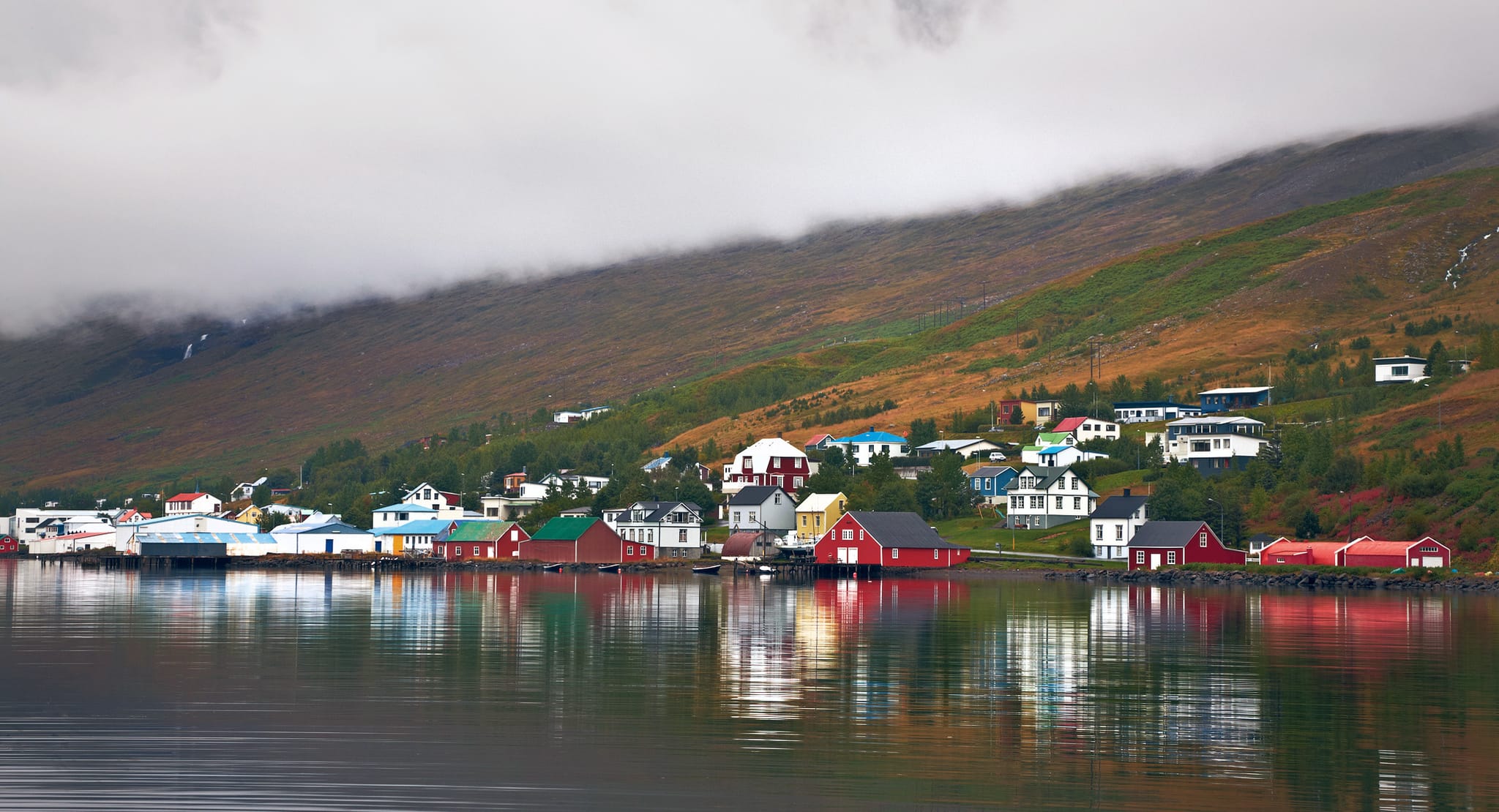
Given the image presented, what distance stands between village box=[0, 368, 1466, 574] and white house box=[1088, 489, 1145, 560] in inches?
4.2

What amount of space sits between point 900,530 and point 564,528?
2842 cm

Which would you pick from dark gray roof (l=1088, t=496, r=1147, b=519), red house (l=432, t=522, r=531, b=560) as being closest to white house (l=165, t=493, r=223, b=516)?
red house (l=432, t=522, r=531, b=560)

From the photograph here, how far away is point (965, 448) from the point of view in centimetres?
14975

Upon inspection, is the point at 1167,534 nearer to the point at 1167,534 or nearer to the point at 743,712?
the point at 1167,534

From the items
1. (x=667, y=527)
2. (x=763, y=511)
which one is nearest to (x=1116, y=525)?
(x=763, y=511)

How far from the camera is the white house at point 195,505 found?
190 m

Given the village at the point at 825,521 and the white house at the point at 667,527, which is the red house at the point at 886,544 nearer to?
the village at the point at 825,521

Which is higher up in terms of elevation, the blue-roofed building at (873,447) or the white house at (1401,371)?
the white house at (1401,371)

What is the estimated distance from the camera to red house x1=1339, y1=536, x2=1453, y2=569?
281 feet

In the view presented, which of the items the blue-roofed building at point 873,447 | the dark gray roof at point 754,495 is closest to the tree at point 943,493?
the dark gray roof at point 754,495

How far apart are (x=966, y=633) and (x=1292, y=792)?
997 inches

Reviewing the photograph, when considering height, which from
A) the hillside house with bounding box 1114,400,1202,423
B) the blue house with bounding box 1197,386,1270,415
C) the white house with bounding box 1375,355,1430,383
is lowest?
the hillside house with bounding box 1114,400,1202,423

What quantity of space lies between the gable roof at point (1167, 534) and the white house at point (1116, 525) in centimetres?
277

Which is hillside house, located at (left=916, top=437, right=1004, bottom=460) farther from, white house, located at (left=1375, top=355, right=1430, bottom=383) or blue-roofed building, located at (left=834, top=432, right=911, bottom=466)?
white house, located at (left=1375, top=355, right=1430, bottom=383)
